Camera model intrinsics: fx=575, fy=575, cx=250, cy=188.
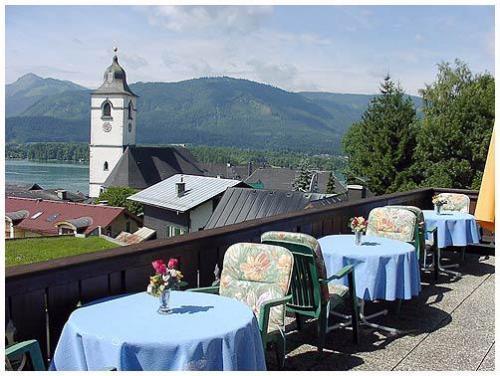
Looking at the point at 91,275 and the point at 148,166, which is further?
the point at 148,166

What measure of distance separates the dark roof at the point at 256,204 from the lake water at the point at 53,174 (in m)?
64.8

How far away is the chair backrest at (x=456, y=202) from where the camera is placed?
772 centimetres

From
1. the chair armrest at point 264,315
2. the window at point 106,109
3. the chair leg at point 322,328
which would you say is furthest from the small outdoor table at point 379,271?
the window at point 106,109

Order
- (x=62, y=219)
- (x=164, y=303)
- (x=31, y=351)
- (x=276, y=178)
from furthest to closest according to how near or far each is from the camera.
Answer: (x=276, y=178) → (x=62, y=219) → (x=164, y=303) → (x=31, y=351)

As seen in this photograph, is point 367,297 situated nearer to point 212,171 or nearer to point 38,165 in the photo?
point 212,171

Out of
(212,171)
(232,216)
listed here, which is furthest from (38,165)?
(232,216)

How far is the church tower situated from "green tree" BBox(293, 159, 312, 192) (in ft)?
107

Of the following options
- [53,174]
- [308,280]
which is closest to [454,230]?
[308,280]

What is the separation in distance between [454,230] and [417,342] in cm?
297

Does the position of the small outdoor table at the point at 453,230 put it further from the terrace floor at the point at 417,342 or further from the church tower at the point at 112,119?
the church tower at the point at 112,119

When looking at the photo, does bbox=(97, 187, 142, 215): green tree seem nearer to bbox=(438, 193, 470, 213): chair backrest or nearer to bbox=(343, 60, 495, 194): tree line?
bbox=(343, 60, 495, 194): tree line

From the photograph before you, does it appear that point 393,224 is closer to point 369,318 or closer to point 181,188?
point 369,318

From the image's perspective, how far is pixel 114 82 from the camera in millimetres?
86000

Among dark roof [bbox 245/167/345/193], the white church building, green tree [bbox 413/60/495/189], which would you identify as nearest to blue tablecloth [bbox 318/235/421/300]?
green tree [bbox 413/60/495/189]
